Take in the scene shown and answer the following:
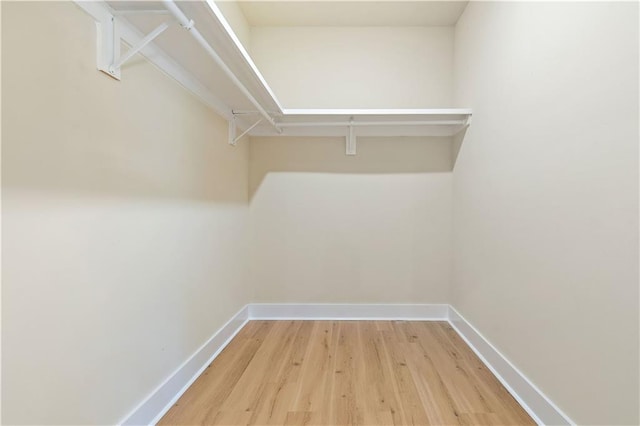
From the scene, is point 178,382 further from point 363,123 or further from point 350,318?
Result: point 363,123

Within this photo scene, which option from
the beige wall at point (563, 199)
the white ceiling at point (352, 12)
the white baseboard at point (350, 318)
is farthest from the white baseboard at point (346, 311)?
the white ceiling at point (352, 12)

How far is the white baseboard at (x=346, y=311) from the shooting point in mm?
2830

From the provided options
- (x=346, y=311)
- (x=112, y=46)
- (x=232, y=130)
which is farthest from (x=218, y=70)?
(x=346, y=311)

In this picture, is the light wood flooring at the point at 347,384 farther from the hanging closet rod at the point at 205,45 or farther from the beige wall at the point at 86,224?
the hanging closet rod at the point at 205,45

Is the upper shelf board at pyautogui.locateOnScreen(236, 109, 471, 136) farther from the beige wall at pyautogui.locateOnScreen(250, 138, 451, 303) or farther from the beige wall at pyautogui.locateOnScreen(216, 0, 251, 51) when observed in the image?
the beige wall at pyautogui.locateOnScreen(216, 0, 251, 51)

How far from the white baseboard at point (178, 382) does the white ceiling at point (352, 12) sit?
260cm

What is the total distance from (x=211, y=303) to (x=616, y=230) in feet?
7.09

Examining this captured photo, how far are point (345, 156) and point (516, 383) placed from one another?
2.06 metres

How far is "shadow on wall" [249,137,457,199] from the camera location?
9.21ft

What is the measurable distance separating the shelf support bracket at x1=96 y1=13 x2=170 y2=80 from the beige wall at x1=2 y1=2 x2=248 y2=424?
0.03 meters

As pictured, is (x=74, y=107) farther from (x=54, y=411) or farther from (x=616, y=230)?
(x=616, y=230)

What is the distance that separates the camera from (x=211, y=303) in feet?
6.91

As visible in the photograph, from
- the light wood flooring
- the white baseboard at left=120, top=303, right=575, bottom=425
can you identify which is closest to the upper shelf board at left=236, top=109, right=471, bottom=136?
the white baseboard at left=120, top=303, right=575, bottom=425

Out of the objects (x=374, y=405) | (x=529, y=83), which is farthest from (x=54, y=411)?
(x=529, y=83)
